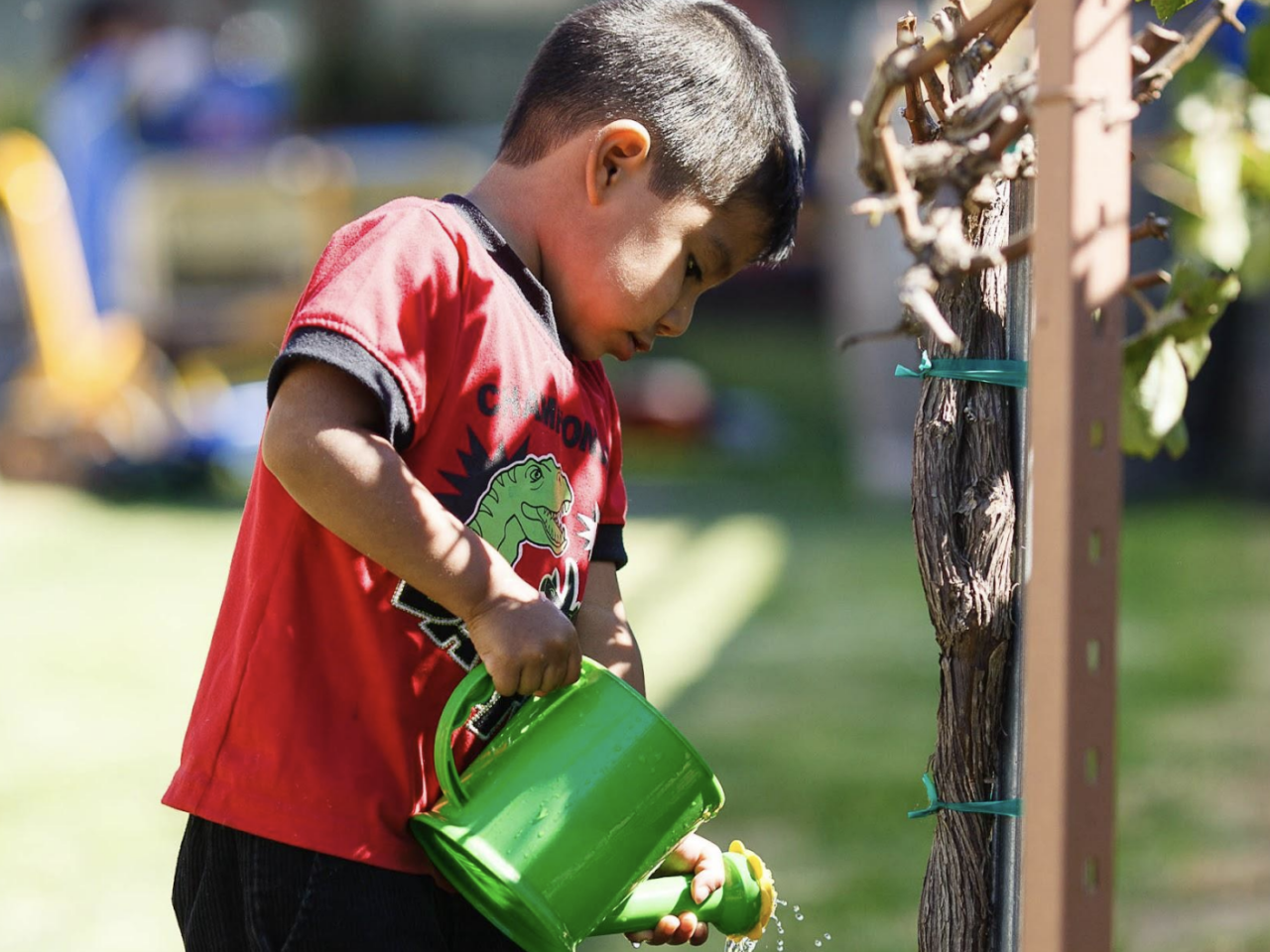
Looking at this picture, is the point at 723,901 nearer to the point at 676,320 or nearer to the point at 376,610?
the point at 376,610

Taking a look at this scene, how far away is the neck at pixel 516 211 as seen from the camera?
1.59 m

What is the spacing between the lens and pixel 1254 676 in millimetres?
4387

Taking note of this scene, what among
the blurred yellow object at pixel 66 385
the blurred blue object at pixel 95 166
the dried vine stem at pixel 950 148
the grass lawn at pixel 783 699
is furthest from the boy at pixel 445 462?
the blurred blue object at pixel 95 166

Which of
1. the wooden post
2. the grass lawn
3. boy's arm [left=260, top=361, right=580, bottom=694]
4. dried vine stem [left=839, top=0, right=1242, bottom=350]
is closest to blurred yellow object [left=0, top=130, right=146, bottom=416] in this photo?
the grass lawn

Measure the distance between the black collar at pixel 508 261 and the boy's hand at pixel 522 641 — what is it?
292mm

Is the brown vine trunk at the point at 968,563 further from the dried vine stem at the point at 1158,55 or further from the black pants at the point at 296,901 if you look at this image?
the black pants at the point at 296,901

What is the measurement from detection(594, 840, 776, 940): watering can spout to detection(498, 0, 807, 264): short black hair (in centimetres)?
62

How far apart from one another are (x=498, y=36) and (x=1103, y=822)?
1703 centimetres

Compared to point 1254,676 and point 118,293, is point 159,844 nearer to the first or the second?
point 1254,676

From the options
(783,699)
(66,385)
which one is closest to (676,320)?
(783,699)

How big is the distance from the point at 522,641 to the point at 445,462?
0.62 feet

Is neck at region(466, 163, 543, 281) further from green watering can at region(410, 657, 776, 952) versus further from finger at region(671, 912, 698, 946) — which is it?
finger at region(671, 912, 698, 946)

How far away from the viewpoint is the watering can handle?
1391 millimetres

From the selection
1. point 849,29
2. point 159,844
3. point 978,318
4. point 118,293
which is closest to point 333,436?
point 978,318
